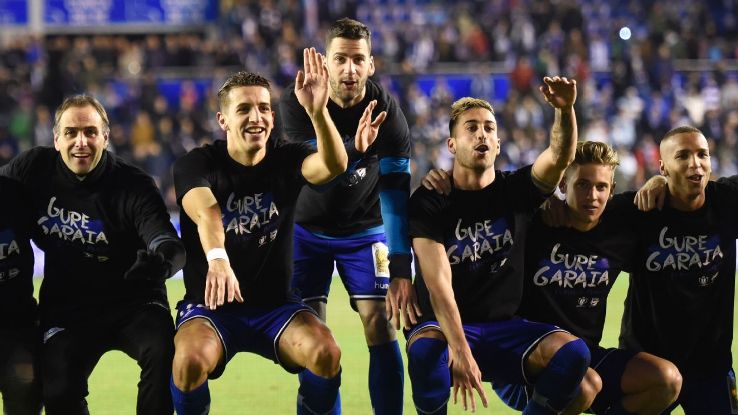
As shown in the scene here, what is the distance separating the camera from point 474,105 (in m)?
5.66

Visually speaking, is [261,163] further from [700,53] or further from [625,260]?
[700,53]

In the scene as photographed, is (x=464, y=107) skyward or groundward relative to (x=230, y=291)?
skyward

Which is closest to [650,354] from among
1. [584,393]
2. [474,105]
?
[584,393]

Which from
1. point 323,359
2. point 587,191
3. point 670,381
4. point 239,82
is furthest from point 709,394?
point 239,82

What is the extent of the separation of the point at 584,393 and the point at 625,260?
76cm

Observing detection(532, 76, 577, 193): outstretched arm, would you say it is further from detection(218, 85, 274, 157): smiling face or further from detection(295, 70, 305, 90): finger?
detection(218, 85, 274, 157): smiling face

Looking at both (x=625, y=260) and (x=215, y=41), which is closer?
(x=625, y=260)

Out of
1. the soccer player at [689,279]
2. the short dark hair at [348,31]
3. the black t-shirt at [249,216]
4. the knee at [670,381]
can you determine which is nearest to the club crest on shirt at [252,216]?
the black t-shirt at [249,216]

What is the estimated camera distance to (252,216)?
5.55m

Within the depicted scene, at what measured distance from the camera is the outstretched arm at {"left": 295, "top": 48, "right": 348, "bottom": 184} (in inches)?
207

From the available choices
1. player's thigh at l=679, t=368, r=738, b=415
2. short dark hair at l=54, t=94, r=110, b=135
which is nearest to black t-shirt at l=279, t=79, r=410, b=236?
short dark hair at l=54, t=94, r=110, b=135

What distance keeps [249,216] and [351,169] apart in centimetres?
102

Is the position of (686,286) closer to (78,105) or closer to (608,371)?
(608,371)

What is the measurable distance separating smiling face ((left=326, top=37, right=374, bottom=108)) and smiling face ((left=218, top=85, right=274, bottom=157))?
0.72 meters
